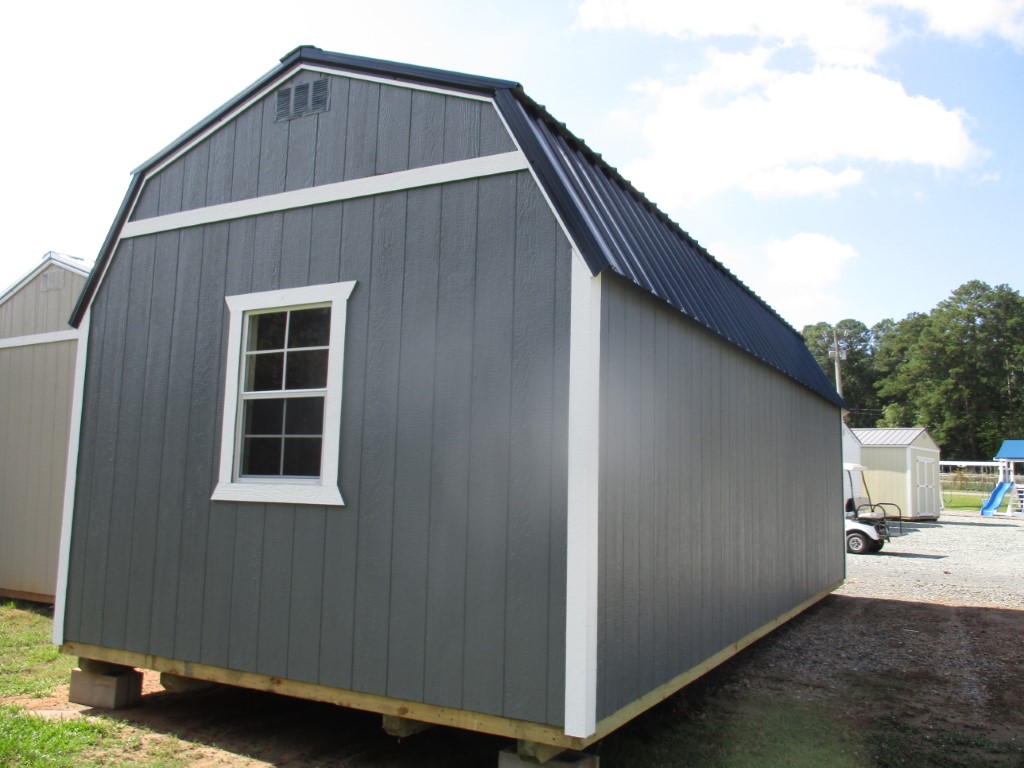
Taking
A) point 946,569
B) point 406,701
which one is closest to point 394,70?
point 406,701

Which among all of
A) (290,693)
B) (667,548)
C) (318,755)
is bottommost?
(318,755)

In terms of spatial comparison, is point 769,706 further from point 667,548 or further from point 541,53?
point 541,53

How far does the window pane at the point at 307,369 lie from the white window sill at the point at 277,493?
0.64m

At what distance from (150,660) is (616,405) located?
3.50 metres

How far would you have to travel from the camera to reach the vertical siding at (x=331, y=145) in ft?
14.9

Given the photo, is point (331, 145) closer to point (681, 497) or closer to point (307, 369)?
point (307, 369)

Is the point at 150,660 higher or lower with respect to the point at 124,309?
lower

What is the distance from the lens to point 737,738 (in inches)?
197

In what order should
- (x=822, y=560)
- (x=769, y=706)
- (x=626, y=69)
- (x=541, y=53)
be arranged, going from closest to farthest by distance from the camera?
(x=769, y=706) → (x=541, y=53) → (x=626, y=69) → (x=822, y=560)

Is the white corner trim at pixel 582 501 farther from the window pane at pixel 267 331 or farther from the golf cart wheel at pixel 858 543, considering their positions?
the golf cart wheel at pixel 858 543

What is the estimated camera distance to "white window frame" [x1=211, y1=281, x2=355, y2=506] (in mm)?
4676

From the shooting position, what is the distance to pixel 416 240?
4.58 m

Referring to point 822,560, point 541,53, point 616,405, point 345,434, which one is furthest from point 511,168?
point 822,560

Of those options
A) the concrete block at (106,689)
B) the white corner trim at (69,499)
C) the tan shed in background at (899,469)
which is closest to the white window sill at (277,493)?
the white corner trim at (69,499)
